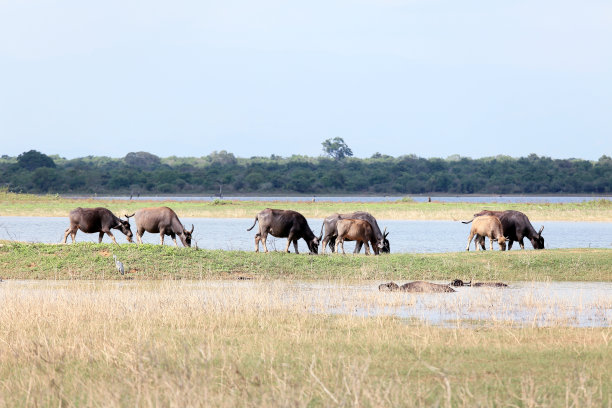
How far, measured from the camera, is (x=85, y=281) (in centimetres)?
1866

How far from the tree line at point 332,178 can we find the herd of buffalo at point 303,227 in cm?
9662

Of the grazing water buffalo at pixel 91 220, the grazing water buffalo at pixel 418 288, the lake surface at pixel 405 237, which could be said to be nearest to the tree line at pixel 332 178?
the lake surface at pixel 405 237

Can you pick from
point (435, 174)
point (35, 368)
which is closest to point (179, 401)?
point (35, 368)

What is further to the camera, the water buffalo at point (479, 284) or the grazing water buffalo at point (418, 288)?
the water buffalo at point (479, 284)

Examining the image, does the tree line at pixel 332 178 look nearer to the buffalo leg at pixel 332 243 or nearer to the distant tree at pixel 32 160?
the distant tree at pixel 32 160

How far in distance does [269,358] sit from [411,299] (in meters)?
6.40

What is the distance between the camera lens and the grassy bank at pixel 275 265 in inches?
782

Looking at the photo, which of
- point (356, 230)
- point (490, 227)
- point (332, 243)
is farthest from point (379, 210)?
point (356, 230)

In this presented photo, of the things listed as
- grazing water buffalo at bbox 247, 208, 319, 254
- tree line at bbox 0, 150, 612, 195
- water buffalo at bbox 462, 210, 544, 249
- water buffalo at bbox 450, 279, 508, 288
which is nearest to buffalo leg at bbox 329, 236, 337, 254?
grazing water buffalo at bbox 247, 208, 319, 254

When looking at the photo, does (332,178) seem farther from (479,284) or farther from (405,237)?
(479,284)

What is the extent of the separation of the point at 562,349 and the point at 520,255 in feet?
39.4

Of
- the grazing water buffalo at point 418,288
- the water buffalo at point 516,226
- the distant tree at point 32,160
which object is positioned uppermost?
the distant tree at point 32,160

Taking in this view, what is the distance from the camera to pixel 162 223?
26484mm

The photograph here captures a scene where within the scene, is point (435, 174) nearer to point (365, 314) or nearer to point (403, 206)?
point (403, 206)
